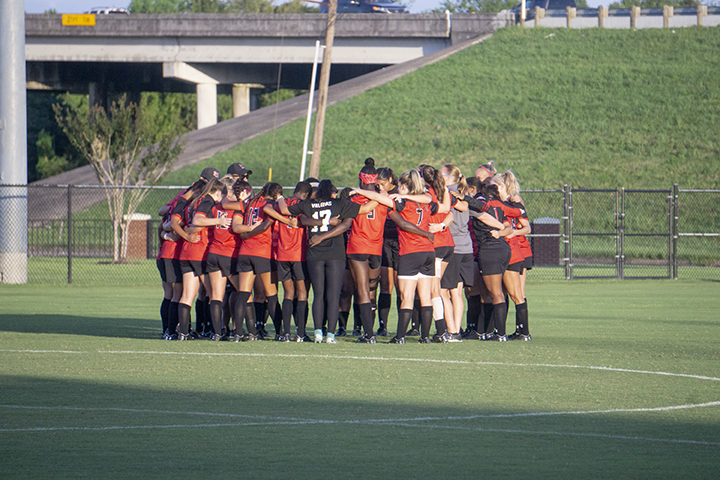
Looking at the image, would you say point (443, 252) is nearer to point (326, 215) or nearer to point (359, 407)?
point (326, 215)

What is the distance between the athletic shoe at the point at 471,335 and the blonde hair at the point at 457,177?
1742mm

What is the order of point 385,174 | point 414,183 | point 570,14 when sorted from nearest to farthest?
1. point 414,183
2. point 385,174
3. point 570,14

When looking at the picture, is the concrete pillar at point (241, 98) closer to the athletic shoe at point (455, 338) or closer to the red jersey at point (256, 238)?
the red jersey at point (256, 238)

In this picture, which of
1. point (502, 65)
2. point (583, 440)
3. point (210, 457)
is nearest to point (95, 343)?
point (210, 457)

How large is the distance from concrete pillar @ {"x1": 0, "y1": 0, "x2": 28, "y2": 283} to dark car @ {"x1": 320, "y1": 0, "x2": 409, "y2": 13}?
109ft

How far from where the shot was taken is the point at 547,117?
41.9 meters

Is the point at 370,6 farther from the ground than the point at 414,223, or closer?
farther from the ground

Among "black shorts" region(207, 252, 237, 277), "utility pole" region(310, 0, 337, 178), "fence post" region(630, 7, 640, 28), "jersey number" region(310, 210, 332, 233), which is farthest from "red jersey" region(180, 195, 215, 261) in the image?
"fence post" region(630, 7, 640, 28)

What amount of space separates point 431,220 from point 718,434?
4.85 m

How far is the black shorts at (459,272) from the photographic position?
10.6 metres

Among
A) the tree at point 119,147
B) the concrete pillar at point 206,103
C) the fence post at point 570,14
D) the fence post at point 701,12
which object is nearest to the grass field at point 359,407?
the tree at point 119,147

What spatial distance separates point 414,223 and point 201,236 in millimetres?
2498

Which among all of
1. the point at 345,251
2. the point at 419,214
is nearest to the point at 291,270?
the point at 345,251

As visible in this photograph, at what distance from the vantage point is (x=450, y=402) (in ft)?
21.7
